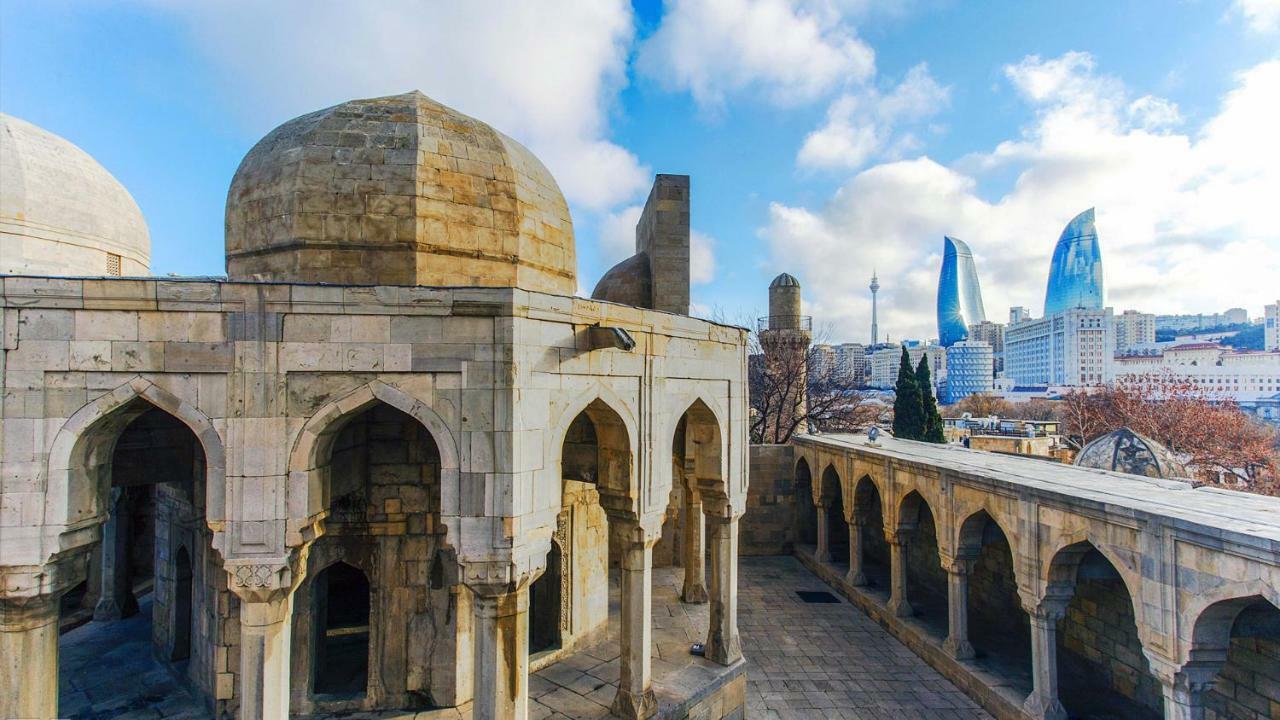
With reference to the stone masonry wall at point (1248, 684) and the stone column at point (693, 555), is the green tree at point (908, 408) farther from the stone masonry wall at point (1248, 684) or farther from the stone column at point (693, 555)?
the stone masonry wall at point (1248, 684)

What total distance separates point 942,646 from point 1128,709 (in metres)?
2.80

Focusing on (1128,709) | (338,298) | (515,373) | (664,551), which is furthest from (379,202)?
(1128,709)

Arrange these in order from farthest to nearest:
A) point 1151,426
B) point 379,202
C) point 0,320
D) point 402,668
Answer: point 1151,426
point 402,668
point 379,202
point 0,320

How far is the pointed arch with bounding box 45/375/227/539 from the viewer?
208 inches

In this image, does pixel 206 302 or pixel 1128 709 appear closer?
pixel 206 302

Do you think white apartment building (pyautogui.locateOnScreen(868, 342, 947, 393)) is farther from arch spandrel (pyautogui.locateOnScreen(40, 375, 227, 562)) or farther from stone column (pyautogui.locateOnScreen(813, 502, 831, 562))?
arch spandrel (pyautogui.locateOnScreen(40, 375, 227, 562))

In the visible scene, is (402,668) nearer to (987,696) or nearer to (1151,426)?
(987,696)

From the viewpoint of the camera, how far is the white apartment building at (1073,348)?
122 metres

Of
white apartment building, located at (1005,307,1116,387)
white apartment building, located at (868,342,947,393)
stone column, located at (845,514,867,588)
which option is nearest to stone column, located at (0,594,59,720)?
stone column, located at (845,514,867,588)

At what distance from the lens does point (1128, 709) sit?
945cm

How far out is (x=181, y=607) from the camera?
922 cm

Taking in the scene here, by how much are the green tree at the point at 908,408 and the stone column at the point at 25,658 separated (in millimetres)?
28784

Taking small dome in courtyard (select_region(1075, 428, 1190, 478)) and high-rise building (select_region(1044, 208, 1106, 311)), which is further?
high-rise building (select_region(1044, 208, 1106, 311))

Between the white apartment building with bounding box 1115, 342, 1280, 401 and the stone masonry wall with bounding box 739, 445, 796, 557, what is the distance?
98039mm
